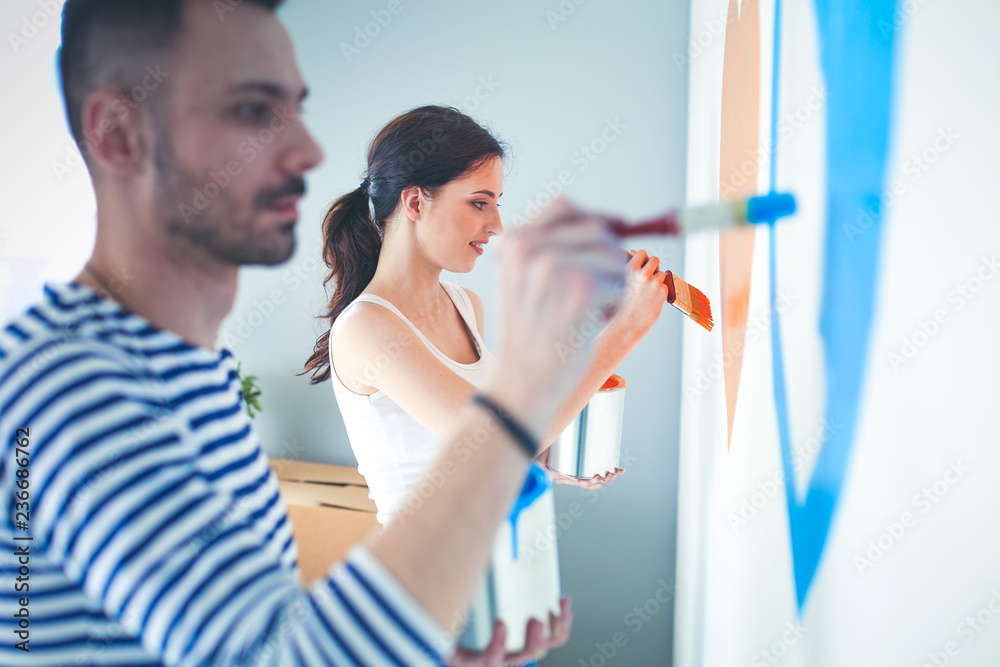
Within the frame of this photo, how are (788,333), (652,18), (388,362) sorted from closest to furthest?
(788,333) < (388,362) < (652,18)

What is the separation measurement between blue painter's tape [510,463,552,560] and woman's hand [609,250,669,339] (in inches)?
13.0

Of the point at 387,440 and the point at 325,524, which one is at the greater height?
the point at 387,440

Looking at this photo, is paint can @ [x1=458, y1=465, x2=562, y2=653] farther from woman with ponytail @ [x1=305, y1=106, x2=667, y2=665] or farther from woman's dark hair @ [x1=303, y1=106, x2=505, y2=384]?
woman's dark hair @ [x1=303, y1=106, x2=505, y2=384]

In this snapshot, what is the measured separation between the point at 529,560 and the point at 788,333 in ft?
1.28

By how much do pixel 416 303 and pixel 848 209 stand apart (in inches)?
25.6

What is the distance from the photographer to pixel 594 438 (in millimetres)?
1005

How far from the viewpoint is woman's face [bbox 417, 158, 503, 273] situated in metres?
1.00

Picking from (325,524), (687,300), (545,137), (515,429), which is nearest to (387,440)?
(687,300)

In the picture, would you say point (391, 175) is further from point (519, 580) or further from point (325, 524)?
point (325, 524)

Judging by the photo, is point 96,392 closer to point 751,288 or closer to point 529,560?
point 529,560

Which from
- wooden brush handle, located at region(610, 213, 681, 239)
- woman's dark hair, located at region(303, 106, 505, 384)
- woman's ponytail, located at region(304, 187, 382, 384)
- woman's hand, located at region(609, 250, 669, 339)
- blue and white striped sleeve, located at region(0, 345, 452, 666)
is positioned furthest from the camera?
woman's ponytail, located at region(304, 187, 382, 384)

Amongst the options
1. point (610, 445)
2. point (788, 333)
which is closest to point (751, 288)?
point (788, 333)

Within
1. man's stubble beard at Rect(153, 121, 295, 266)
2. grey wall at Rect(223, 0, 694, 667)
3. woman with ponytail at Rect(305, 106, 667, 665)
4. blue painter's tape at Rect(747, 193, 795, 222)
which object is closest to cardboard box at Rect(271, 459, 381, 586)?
grey wall at Rect(223, 0, 694, 667)

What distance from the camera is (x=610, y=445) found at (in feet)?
3.34
